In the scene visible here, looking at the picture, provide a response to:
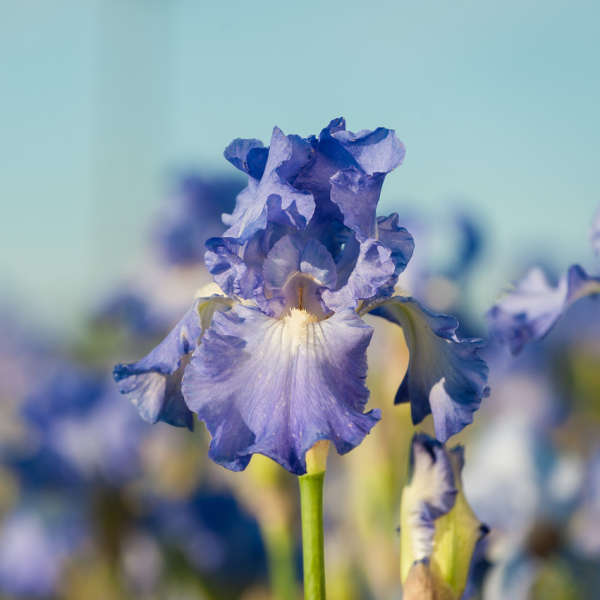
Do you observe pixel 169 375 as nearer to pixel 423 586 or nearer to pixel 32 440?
pixel 423 586

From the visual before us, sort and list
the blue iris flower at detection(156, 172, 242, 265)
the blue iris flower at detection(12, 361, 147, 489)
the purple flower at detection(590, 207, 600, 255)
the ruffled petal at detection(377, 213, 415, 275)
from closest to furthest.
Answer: the ruffled petal at detection(377, 213, 415, 275), the purple flower at detection(590, 207, 600, 255), the blue iris flower at detection(12, 361, 147, 489), the blue iris flower at detection(156, 172, 242, 265)

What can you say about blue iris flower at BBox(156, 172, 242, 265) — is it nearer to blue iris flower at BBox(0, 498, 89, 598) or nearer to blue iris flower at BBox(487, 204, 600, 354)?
blue iris flower at BBox(0, 498, 89, 598)

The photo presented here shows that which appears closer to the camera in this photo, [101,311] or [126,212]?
[101,311]

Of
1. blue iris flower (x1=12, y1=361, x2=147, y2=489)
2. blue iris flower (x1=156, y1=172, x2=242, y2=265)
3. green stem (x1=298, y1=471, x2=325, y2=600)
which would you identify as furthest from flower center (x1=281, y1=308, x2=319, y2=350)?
blue iris flower (x1=156, y1=172, x2=242, y2=265)

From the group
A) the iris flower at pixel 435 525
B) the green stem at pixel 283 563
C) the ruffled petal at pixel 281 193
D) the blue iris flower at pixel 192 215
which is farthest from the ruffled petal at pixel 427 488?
the blue iris flower at pixel 192 215

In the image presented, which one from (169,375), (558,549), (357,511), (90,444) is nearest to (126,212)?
(90,444)

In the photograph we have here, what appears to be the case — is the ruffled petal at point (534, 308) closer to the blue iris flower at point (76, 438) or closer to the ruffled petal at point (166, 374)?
the ruffled petal at point (166, 374)

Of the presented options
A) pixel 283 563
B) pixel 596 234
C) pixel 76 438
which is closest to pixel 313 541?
pixel 596 234

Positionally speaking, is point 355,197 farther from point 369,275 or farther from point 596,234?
point 596,234
